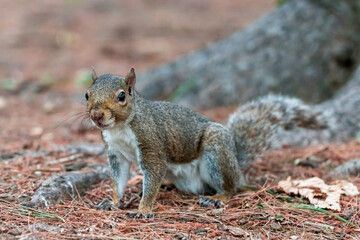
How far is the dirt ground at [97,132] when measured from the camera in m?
2.72

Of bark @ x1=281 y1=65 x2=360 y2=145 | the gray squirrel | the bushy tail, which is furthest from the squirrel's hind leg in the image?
bark @ x1=281 y1=65 x2=360 y2=145

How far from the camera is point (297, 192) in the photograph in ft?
10.6

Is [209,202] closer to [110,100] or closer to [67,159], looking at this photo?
[110,100]

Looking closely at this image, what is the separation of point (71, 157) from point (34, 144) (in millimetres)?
700

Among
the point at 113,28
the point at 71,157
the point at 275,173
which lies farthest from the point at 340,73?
the point at 113,28

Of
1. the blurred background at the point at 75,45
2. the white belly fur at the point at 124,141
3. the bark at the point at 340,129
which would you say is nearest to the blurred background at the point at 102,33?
the blurred background at the point at 75,45

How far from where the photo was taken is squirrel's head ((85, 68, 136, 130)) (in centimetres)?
278

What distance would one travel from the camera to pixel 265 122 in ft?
12.5

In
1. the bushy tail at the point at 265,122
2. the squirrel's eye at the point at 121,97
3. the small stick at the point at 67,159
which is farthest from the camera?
the small stick at the point at 67,159

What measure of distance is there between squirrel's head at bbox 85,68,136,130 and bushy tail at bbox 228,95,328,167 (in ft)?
3.76

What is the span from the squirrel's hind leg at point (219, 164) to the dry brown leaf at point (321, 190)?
0.35 metres

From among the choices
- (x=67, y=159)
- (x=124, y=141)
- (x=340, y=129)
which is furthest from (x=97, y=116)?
(x=340, y=129)

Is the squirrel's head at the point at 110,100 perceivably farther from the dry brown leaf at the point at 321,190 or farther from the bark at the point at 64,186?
the dry brown leaf at the point at 321,190

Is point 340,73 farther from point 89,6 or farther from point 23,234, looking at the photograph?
point 89,6
